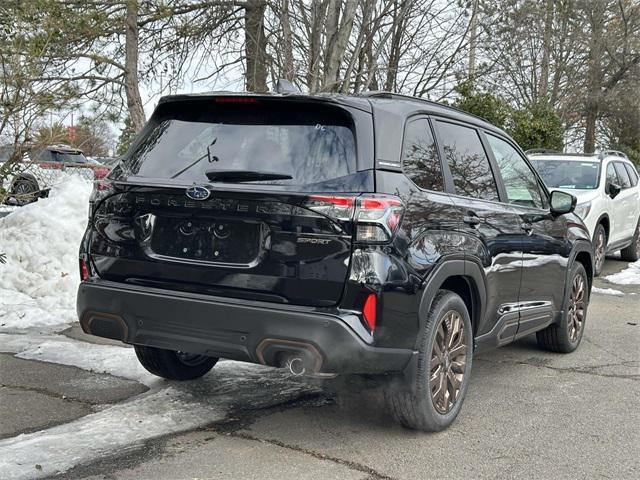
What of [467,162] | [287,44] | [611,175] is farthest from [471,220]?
[287,44]

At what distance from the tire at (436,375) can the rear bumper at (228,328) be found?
0.53 ft

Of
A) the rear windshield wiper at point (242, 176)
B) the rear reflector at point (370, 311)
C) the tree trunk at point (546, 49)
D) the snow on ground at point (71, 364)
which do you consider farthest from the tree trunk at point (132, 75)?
the tree trunk at point (546, 49)

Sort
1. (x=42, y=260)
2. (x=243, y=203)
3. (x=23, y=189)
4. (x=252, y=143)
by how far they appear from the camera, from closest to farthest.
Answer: (x=243, y=203)
(x=252, y=143)
(x=23, y=189)
(x=42, y=260)

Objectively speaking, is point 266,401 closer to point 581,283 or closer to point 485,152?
point 485,152

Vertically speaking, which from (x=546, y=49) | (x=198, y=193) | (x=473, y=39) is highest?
(x=546, y=49)

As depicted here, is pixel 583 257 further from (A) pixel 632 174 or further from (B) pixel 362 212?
(A) pixel 632 174

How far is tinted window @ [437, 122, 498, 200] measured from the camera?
4.50m

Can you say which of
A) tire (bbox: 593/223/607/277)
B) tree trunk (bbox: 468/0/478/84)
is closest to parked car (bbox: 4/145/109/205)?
tire (bbox: 593/223/607/277)

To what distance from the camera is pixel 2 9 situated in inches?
332

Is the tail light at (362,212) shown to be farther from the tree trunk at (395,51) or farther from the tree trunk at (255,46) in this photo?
the tree trunk at (395,51)

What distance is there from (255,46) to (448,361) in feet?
34.6

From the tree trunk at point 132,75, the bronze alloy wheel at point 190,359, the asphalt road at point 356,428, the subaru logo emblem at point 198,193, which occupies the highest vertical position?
the tree trunk at point 132,75

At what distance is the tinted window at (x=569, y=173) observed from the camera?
10617 millimetres

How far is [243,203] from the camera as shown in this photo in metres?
3.62
